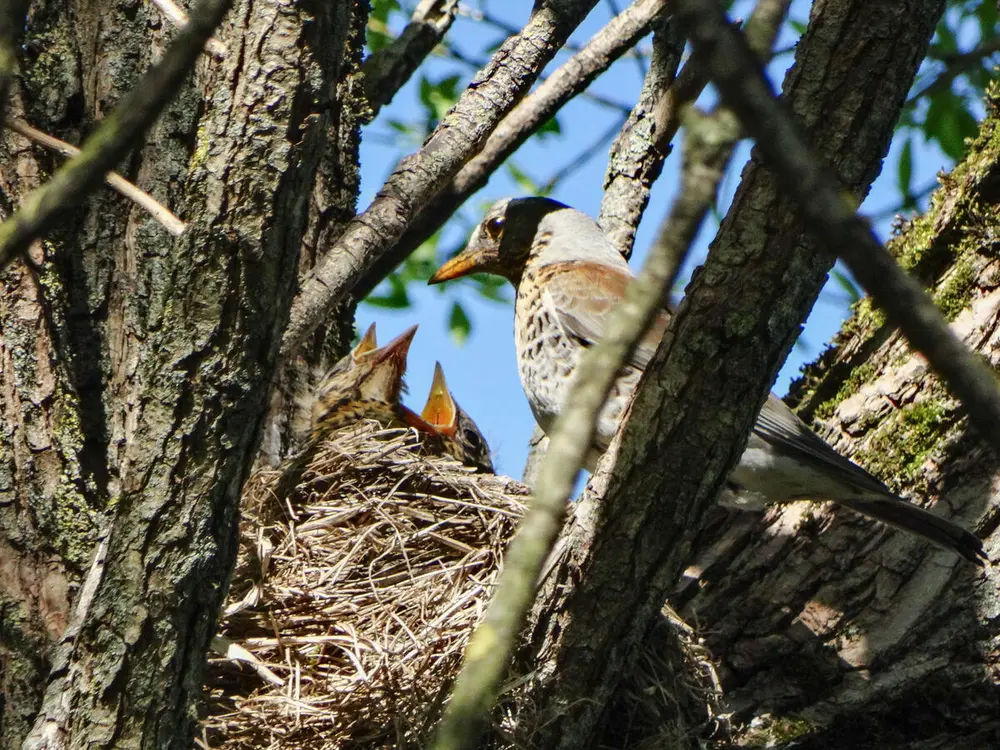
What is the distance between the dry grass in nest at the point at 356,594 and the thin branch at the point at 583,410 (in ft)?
6.47

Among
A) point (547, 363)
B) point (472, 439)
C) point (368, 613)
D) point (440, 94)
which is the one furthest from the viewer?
point (440, 94)

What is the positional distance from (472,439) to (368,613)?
1.90m

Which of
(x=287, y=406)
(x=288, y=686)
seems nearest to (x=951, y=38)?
(x=287, y=406)

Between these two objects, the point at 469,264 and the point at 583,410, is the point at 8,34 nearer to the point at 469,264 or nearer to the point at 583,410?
the point at 583,410

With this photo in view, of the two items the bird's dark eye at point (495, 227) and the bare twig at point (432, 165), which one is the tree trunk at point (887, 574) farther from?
the bird's dark eye at point (495, 227)

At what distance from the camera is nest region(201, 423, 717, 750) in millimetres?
3262

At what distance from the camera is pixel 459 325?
630 centimetres

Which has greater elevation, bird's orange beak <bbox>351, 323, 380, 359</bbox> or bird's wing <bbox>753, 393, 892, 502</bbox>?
bird's orange beak <bbox>351, 323, 380, 359</bbox>

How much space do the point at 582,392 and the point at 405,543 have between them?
261 centimetres

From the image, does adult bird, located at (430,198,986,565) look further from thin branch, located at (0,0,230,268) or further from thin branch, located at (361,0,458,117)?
thin branch, located at (0,0,230,268)

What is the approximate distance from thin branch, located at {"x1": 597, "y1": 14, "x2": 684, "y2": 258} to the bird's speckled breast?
510 millimetres

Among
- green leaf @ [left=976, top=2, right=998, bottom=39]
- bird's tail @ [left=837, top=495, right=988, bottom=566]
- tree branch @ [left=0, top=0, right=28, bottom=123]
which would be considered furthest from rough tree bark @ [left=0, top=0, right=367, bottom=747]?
green leaf @ [left=976, top=2, right=998, bottom=39]

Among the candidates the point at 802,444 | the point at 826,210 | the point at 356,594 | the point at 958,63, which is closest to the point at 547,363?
the point at 802,444

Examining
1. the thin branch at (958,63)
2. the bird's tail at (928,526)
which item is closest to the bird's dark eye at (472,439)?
the bird's tail at (928,526)
